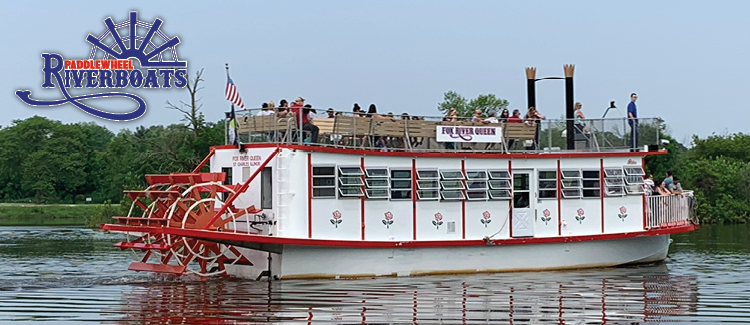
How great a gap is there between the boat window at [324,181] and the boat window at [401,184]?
1437mm

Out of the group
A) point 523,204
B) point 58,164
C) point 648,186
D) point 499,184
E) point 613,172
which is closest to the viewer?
point 499,184

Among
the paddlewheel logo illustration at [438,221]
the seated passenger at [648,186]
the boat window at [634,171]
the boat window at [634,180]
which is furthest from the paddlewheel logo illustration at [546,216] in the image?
the seated passenger at [648,186]

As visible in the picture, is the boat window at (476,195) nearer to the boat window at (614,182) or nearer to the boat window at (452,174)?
the boat window at (452,174)

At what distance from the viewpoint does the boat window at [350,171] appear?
2306 cm

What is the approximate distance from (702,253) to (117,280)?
18.1 metres

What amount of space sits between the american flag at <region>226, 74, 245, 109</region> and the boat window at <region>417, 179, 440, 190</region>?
4.28 metres

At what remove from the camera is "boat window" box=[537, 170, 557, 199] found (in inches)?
1003

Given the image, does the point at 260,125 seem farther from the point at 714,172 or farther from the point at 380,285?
the point at 714,172

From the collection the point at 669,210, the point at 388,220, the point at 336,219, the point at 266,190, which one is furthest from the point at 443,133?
the point at 669,210

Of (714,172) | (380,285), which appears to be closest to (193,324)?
(380,285)

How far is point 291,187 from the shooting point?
22609 mm

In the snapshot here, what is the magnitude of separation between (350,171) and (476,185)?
3.19m

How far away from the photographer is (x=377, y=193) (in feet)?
77.2

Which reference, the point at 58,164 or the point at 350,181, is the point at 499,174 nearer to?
the point at 350,181
